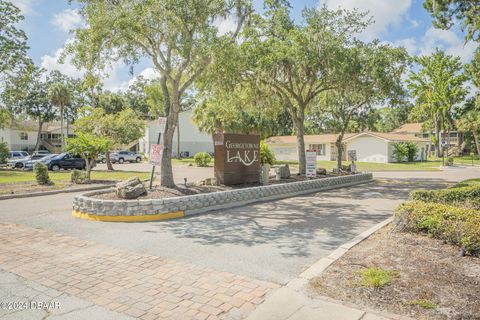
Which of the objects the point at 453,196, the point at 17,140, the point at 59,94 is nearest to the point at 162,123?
the point at 453,196

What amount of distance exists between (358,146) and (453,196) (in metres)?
37.9

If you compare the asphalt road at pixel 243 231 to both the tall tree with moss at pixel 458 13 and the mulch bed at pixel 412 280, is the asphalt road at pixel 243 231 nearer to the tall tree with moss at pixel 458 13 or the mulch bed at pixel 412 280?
the mulch bed at pixel 412 280

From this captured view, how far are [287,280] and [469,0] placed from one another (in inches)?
503

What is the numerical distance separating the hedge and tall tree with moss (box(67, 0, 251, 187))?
7298 millimetres

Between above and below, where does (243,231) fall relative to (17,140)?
below

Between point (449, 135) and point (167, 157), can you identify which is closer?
point (167, 157)

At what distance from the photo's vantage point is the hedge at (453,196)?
8.55 metres

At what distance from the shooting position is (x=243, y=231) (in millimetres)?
7902

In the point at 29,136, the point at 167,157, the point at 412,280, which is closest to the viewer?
the point at 412,280

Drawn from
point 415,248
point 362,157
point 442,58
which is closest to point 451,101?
point 442,58

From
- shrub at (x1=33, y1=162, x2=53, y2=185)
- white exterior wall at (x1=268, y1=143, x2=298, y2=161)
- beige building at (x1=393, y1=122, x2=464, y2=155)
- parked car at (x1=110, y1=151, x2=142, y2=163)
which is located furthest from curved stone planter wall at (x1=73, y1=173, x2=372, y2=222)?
beige building at (x1=393, y1=122, x2=464, y2=155)

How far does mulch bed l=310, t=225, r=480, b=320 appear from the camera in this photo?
156 inches

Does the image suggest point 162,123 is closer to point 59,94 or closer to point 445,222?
point 445,222

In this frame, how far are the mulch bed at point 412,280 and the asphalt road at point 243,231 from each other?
2.30 ft
